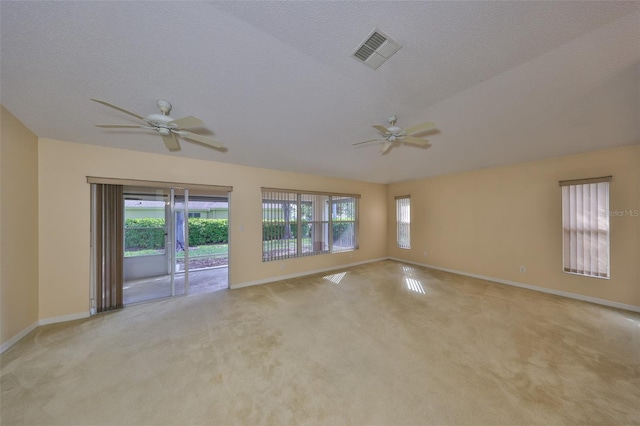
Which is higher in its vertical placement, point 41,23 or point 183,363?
point 41,23

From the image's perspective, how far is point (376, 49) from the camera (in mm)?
1773

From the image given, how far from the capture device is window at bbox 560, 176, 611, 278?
343 cm

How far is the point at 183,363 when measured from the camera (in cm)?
214

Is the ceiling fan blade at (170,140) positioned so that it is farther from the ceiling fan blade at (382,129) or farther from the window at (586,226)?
the window at (586,226)

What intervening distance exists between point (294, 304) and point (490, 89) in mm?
3953

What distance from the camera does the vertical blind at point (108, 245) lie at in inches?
129

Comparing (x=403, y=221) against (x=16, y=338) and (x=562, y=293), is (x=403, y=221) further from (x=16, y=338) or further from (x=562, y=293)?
(x=16, y=338)

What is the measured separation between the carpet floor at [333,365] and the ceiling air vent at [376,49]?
9.63ft

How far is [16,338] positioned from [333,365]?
3.81m

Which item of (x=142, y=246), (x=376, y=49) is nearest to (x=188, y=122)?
(x=376, y=49)

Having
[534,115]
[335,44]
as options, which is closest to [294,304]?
[335,44]

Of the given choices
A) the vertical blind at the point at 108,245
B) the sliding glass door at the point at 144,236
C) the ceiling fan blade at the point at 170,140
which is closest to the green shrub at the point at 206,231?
the sliding glass door at the point at 144,236

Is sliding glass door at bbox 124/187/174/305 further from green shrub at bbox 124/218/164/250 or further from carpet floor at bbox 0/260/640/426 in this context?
carpet floor at bbox 0/260/640/426

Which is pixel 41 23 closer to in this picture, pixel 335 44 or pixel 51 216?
pixel 335 44
